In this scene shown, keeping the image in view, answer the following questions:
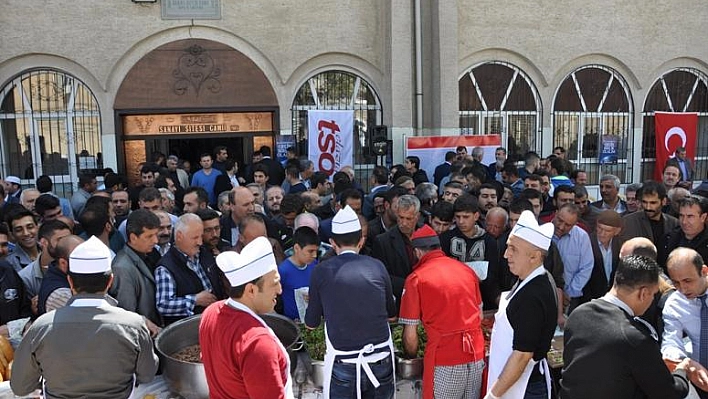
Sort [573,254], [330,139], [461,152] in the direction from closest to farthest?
[573,254], [461,152], [330,139]

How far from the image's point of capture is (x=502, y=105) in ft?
44.0

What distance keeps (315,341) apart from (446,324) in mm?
852

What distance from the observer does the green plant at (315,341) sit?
3725mm

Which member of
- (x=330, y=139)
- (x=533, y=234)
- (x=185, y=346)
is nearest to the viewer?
(x=533, y=234)

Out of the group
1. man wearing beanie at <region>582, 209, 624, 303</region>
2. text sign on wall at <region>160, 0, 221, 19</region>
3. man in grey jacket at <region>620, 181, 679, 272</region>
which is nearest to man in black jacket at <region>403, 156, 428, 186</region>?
man in grey jacket at <region>620, 181, 679, 272</region>

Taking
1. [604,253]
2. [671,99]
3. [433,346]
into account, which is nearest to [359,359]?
[433,346]

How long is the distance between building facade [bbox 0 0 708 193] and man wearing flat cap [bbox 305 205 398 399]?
29.0ft

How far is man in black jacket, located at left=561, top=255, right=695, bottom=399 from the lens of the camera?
2.56m

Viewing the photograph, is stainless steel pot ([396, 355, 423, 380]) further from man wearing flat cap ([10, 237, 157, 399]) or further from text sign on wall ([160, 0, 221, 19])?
text sign on wall ([160, 0, 221, 19])

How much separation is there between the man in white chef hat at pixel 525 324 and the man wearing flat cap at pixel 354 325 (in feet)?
2.15

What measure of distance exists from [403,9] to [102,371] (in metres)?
10.7

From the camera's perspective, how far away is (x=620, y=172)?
14391mm

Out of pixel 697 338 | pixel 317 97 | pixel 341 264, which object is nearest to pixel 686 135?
pixel 317 97

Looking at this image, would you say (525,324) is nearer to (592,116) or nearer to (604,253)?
(604,253)
